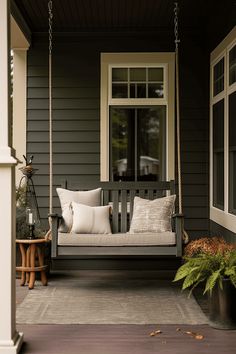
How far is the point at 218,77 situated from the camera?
6.23 meters

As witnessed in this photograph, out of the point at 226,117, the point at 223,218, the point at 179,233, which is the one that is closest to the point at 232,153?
the point at 226,117

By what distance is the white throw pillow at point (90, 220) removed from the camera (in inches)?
220

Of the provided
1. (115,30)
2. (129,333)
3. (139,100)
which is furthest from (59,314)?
(115,30)

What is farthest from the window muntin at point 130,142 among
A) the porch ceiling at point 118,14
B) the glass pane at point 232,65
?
the glass pane at point 232,65

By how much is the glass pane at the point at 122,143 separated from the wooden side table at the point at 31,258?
1677 millimetres

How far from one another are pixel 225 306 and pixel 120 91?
3.49 metres

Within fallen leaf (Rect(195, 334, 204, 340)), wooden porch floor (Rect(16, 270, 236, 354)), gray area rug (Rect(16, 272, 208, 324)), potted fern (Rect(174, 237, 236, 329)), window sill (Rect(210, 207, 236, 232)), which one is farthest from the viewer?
window sill (Rect(210, 207, 236, 232))

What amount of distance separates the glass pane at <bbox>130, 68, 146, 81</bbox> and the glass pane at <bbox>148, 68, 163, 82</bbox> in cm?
7

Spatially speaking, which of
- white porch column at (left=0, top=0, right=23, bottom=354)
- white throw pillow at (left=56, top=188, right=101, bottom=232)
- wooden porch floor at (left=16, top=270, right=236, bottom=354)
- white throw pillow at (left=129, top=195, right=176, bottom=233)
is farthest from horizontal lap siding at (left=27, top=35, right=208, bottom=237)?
white porch column at (left=0, top=0, right=23, bottom=354)

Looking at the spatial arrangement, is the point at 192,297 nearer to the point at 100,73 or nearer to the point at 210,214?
the point at 210,214

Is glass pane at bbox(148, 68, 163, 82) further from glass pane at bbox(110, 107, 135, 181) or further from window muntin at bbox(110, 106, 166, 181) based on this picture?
glass pane at bbox(110, 107, 135, 181)

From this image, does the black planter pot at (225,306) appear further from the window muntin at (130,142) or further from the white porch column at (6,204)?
the window muntin at (130,142)

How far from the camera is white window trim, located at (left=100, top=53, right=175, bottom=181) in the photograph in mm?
6723

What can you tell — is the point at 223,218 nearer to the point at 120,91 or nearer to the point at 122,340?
the point at 120,91
